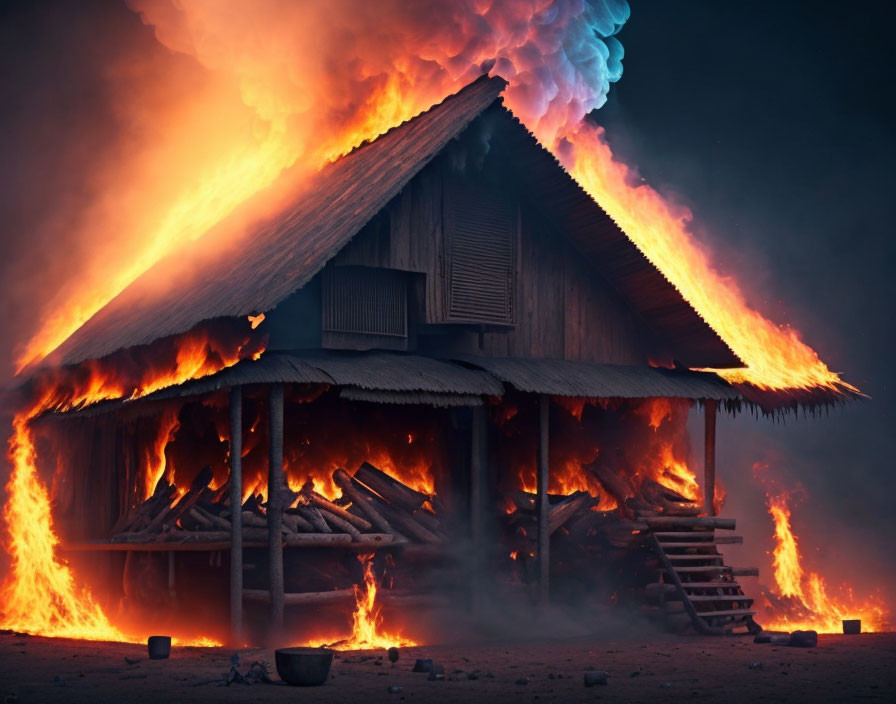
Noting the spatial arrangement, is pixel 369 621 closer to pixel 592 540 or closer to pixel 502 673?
pixel 502 673

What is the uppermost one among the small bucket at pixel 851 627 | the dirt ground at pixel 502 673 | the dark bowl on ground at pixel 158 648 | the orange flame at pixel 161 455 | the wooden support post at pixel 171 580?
the orange flame at pixel 161 455

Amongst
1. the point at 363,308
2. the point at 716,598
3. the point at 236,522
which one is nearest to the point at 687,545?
the point at 716,598

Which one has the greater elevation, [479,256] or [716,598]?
[479,256]

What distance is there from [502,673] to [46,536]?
34.2ft

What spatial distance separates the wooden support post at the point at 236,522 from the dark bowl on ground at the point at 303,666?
364 cm

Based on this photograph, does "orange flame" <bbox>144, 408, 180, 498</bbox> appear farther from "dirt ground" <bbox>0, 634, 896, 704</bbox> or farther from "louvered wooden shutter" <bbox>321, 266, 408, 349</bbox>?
"louvered wooden shutter" <bbox>321, 266, 408, 349</bbox>

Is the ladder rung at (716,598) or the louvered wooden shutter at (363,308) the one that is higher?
the louvered wooden shutter at (363,308)

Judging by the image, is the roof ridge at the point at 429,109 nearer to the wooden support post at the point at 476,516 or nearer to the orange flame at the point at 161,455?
the wooden support post at the point at 476,516

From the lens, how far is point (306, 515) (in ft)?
54.7

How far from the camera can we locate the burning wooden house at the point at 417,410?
16750 mm

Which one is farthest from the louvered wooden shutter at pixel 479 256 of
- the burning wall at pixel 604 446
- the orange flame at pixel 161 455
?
the orange flame at pixel 161 455

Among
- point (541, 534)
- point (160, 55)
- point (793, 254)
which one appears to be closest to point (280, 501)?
point (541, 534)

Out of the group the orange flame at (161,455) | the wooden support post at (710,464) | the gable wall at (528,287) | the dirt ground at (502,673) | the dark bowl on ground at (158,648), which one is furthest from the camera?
the wooden support post at (710,464)

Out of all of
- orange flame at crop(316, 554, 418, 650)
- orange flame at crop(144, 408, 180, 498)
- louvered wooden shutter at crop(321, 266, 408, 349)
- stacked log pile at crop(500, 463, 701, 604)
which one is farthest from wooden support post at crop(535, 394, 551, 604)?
orange flame at crop(144, 408, 180, 498)
